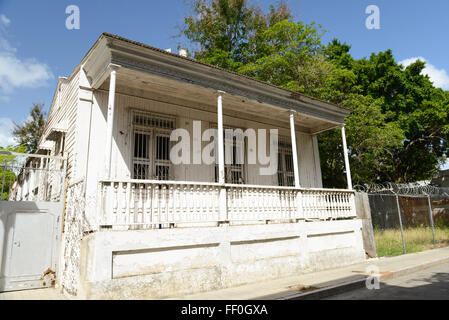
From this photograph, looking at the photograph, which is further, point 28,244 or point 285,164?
point 285,164

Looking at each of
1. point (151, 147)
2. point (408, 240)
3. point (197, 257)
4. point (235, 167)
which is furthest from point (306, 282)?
point (408, 240)

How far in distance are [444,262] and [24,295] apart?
11.1 meters

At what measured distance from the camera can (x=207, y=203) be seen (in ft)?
22.1

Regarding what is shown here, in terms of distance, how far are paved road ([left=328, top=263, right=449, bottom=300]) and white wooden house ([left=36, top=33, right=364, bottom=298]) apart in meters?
1.93

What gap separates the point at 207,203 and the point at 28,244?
13.7 ft

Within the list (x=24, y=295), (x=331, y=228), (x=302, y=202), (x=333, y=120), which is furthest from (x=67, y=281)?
(x=333, y=120)

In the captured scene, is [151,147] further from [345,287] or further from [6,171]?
[6,171]

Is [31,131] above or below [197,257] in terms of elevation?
above

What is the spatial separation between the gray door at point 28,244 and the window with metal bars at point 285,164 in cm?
Answer: 710

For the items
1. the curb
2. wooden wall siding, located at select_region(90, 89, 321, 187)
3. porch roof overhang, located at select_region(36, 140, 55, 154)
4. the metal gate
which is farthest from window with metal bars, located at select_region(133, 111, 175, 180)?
the curb

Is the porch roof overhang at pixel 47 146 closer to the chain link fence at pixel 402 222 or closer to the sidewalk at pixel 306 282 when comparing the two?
the sidewalk at pixel 306 282

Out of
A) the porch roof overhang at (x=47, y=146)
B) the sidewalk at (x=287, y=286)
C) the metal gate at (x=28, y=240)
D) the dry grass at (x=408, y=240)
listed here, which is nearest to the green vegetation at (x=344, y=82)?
the dry grass at (x=408, y=240)

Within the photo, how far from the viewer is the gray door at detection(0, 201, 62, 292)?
6508mm

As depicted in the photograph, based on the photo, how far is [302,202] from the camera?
8.52m
